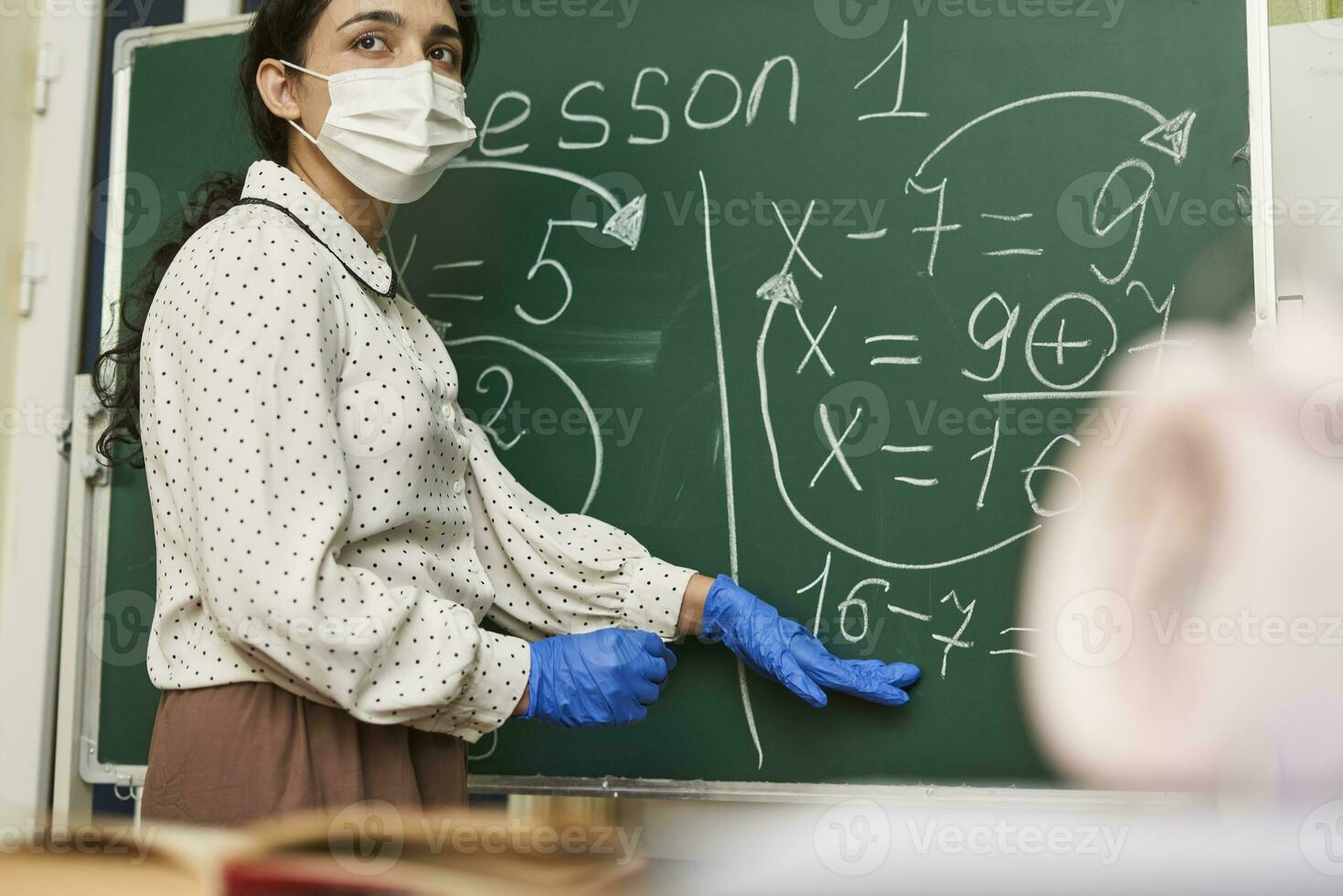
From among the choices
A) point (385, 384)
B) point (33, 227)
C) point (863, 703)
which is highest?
point (33, 227)

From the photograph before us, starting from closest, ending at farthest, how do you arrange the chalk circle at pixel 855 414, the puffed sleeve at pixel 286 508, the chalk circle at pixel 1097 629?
1. the puffed sleeve at pixel 286 508
2. the chalk circle at pixel 1097 629
3. the chalk circle at pixel 855 414

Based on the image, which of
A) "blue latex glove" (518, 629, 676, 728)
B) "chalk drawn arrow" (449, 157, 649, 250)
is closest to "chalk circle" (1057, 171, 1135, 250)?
"chalk drawn arrow" (449, 157, 649, 250)

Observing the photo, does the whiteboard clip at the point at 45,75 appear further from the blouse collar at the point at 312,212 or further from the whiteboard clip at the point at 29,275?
the blouse collar at the point at 312,212

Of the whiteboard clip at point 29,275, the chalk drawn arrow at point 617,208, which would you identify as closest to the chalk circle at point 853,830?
the chalk drawn arrow at point 617,208

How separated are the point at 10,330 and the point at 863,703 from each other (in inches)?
64.5

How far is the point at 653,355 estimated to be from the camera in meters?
1.70

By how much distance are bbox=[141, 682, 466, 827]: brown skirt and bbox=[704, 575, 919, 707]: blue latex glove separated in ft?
1.63

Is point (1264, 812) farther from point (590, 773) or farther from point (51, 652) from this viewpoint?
point (51, 652)

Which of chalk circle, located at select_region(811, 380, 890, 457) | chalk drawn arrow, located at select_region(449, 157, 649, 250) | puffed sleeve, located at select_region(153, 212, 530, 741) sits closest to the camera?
puffed sleeve, located at select_region(153, 212, 530, 741)

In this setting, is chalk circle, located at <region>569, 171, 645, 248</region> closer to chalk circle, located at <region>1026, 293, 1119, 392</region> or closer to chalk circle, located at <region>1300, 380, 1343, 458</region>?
chalk circle, located at <region>1026, 293, 1119, 392</region>

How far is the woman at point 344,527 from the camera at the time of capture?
1124 mm

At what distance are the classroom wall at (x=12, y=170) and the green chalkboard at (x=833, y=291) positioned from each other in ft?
2.75

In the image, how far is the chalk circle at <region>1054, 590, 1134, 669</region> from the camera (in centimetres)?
149

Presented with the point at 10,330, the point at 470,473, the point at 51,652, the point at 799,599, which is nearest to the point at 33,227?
the point at 10,330
